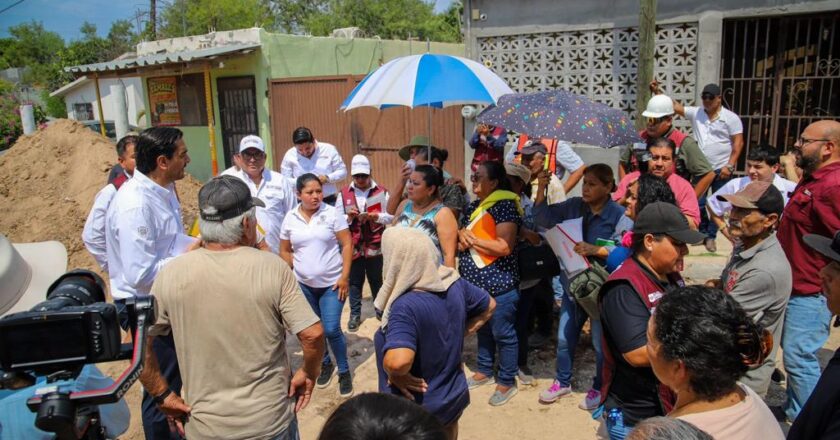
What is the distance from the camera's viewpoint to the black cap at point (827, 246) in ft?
6.82

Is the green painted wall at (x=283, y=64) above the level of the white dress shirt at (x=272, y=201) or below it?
above

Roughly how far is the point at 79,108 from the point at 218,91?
2249cm

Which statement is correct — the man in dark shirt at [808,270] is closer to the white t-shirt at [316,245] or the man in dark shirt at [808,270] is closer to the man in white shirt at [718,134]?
the man in white shirt at [718,134]

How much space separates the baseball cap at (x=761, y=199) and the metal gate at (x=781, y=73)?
14.9ft

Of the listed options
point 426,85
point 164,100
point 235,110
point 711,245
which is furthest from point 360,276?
point 164,100

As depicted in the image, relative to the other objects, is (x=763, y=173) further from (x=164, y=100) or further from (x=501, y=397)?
(x=164, y=100)

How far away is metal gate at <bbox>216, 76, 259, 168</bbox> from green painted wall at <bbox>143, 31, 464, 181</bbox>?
129 millimetres

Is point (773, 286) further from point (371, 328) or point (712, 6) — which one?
point (712, 6)

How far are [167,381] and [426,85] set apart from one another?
2621 millimetres

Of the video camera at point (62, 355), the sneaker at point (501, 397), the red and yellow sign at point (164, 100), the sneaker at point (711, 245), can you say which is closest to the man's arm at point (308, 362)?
the video camera at point (62, 355)

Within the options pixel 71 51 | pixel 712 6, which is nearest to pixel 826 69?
pixel 712 6

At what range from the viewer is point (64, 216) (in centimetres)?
946

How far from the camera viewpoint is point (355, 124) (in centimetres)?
1032

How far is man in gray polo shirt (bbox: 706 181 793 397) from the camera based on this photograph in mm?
2947
